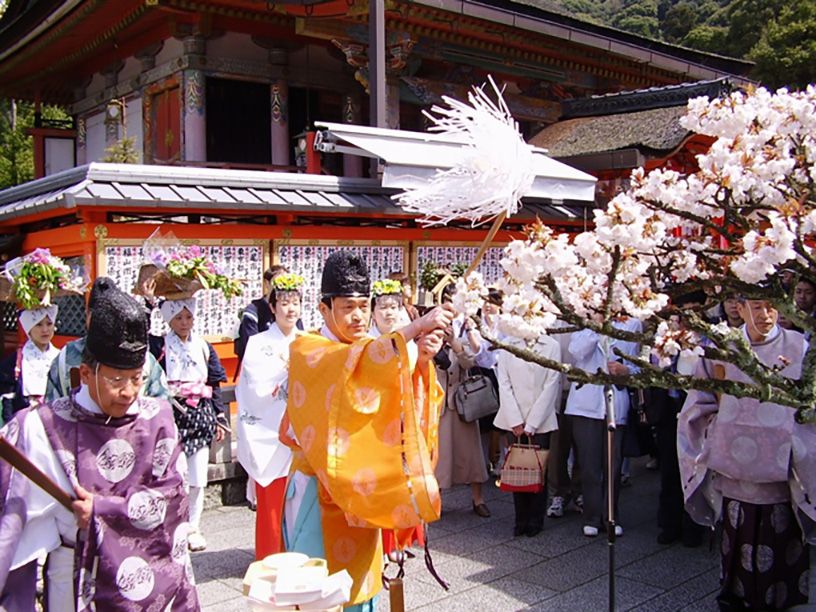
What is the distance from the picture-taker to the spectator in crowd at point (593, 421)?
6.32m

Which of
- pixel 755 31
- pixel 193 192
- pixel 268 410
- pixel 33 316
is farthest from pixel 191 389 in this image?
pixel 755 31

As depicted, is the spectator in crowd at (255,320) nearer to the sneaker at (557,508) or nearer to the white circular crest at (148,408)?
the sneaker at (557,508)

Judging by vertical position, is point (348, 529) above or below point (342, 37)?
below

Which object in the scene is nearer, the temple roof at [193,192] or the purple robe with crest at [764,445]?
the purple robe with crest at [764,445]

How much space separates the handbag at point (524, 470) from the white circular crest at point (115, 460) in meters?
3.83

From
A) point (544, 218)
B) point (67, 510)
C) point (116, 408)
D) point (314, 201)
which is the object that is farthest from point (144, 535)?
point (544, 218)

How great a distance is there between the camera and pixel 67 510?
8.94 feet

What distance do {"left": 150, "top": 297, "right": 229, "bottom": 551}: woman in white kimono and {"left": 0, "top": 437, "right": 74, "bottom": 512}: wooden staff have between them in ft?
10.7

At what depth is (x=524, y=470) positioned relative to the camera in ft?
20.3

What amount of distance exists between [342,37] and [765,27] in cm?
2037

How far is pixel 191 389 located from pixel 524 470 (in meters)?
2.59

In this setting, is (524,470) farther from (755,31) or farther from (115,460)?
(755,31)

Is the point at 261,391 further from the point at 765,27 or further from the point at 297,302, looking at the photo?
the point at 765,27

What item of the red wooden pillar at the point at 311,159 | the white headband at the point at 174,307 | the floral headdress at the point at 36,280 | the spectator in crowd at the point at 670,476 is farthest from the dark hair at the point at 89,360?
the red wooden pillar at the point at 311,159
